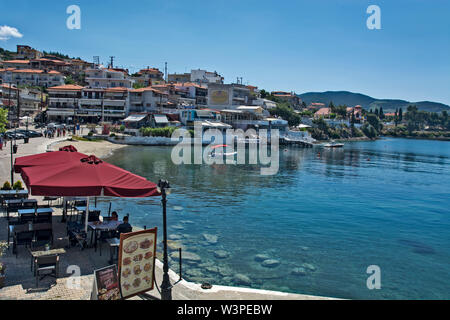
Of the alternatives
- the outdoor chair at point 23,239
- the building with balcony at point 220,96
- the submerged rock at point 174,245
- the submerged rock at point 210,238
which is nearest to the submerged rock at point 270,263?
the submerged rock at point 210,238

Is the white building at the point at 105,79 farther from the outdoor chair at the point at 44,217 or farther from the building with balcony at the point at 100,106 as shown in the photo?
the outdoor chair at the point at 44,217

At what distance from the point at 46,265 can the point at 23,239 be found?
2232mm

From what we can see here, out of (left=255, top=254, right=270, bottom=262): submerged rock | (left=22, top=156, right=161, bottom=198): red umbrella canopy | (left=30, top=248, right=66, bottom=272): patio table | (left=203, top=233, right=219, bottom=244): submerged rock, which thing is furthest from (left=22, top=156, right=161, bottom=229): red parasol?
(left=203, top=233, right=219, bottom=244): submerged rock

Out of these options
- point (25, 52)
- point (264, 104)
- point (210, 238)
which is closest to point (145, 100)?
point (264, 104)

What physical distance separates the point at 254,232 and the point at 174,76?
125247mm

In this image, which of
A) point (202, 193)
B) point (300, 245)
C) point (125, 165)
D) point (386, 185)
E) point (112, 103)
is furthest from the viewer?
point (112, 103)

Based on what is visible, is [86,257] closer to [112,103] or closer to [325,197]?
[325,197]

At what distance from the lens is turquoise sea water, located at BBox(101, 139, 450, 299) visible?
12602 mm

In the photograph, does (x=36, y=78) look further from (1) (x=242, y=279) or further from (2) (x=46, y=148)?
(1) (x=242, y=279)

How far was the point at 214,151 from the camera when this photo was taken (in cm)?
5309

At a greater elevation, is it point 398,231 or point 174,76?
point 174,76

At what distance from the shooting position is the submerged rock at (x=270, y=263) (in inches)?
530

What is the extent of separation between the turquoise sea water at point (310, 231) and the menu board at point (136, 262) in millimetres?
3899
